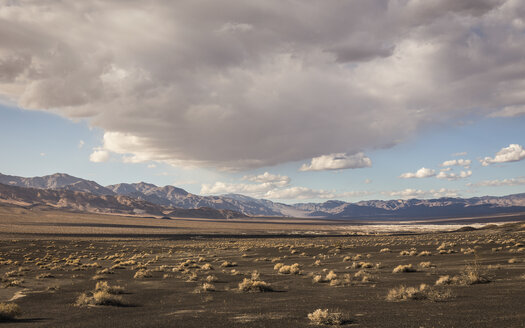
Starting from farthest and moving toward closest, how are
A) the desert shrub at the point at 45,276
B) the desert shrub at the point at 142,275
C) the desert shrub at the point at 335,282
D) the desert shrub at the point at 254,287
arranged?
1. the desert shrub at the point at 45,276
2. the desert shrub at the point at 142,275
3. the desert shrub at the point at 335,282
4. the desert shrub at the point at 254,287

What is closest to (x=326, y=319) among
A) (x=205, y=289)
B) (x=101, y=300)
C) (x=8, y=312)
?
(x=205, y=289)

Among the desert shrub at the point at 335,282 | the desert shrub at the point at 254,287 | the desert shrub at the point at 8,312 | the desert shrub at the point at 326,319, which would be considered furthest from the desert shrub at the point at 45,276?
the desert shrub at the point at 326,319

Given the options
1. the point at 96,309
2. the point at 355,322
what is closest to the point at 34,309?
the point at 96,309

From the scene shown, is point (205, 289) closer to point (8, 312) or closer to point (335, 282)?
point (335, 282)

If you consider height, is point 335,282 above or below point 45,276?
above

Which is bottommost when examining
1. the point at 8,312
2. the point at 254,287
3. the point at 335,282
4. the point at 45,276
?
the point at 45,276

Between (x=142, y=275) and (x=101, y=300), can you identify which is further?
(x=142, y=275)

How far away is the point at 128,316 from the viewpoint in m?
Result: 13.8

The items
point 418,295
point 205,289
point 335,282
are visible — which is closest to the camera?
point 418,295

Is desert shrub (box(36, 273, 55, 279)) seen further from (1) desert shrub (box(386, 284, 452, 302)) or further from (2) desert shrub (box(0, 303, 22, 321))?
(1) desert shrub (box(386, 284, 452, 302))

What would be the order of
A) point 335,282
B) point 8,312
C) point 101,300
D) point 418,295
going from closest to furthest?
1. point 8,312
2. point 418,295
3. point 101,300
4. point 335,282

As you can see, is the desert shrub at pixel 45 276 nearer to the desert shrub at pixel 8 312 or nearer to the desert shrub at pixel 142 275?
the desert shrub at pixel 142 275

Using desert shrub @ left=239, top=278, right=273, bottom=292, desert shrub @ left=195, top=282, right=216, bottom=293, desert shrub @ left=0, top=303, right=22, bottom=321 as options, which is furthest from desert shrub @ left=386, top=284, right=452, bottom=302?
desert shrub @ left=0, top=303, right=22, bottom=321

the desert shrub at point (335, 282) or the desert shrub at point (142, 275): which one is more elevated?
the desert shrub at point (335, 282)
